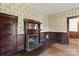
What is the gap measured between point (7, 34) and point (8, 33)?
0.07 metres

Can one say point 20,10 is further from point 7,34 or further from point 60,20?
point 60,20

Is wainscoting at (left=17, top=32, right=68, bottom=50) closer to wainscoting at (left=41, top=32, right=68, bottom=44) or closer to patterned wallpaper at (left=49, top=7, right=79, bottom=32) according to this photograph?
wainscoting at (left=41, top=32, right=68, bottom=44)

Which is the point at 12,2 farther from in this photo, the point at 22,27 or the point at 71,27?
the point at 71,27

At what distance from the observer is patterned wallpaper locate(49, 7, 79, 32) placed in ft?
20.3

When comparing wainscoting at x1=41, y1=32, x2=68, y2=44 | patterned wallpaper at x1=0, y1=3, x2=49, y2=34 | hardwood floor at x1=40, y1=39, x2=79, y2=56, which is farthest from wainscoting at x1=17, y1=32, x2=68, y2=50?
patterned wallpaper at x1=0, y1=3, x2=49, y2=34

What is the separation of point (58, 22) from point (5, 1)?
186 inches

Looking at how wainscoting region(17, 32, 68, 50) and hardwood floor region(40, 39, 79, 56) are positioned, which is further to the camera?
wainscoting region(17, 32, 68, 50)

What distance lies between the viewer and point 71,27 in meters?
10.2

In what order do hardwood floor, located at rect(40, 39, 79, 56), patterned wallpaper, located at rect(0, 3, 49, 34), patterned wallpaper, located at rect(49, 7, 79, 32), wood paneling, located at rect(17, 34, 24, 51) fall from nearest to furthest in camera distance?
patterned wallpaper, located at rect(0, 3, 49, 34) < hardwood floor, located at rect(40, 39, 79, 56) < wood paneling, located at rect(17, 34, 24, 51) < patterned wallpaper, located at rect(49, 7, 79, 32)

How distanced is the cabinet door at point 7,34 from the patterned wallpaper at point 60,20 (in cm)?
412

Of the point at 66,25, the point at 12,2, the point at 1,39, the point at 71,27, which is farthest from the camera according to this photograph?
the point at 71,27

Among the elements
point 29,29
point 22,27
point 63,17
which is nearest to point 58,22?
point 63,17

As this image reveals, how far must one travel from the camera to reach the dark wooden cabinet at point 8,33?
3432mm

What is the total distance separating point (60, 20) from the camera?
7.01m
